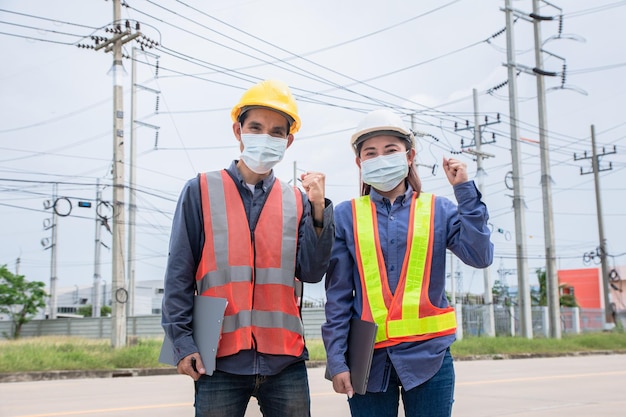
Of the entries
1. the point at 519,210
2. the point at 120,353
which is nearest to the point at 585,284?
the point at 519,210

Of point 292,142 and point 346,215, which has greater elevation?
point 292,142

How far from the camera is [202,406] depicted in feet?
10.1

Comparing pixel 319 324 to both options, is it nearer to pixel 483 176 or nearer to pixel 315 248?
pixel 483 176

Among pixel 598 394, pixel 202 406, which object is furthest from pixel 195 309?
pixel 598 394

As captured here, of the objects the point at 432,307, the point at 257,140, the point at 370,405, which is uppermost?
the point at 257,140

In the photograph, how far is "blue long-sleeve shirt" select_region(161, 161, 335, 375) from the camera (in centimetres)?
313

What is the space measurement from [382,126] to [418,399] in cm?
128

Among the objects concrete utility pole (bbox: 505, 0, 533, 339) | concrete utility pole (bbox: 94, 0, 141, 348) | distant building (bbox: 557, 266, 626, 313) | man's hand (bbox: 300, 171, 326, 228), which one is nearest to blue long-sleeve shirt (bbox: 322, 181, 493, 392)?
man's hand (bbox: 300, 171, 326, 228)

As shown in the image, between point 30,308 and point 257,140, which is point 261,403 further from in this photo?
point 30,308

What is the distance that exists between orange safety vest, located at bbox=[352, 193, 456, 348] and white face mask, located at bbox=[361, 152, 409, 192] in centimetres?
18

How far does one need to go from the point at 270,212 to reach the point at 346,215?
0.47m

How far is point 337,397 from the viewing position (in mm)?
10250

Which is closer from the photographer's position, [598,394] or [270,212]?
[270,212]

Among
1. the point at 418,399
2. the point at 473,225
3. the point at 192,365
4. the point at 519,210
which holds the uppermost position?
the point at 519,210
